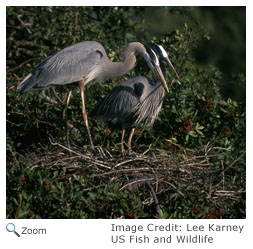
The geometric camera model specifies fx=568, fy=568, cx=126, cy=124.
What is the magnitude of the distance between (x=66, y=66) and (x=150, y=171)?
1.55 m

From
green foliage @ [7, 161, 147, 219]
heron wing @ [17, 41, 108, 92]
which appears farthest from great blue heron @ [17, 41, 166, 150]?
green foliage @ [7, 161, 147, 219]

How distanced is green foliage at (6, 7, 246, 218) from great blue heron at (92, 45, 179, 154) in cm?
11

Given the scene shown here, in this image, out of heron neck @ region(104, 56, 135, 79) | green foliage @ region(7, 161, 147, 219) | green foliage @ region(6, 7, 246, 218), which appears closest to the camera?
green foliage @ region(7, 161, 147, 219)

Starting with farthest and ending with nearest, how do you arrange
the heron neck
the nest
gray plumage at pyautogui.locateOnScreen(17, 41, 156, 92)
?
the heron neck → gray plumage at pyautogui.locateOnScreen(17, 41, 156, 92) → the nest

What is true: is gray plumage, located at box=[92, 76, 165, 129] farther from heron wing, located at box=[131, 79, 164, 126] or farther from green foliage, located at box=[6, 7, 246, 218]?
green foliage, located at box=[6, 7, 246, 218]

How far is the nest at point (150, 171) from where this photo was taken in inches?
176

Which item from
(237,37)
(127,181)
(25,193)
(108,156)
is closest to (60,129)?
(108,156)

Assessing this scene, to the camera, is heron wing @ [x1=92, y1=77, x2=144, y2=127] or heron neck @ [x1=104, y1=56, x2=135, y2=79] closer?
heron wing @ [x1=92, y1=77, x2=144, y2=127]

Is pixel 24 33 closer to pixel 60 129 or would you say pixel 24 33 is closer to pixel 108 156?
pixel 60 129

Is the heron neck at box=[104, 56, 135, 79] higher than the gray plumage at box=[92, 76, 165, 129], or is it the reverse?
the heron neck at box=[104, 56, 135, 79]

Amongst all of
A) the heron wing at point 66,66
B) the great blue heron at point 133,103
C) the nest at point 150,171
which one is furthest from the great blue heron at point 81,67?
the nest at point 150,171

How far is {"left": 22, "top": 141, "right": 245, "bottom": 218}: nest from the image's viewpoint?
4.47 m

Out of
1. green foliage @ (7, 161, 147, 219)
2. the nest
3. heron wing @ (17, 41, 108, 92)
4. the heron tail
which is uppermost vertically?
heron wing @ (17, 41, 108, 92)

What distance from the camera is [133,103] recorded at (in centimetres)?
566
